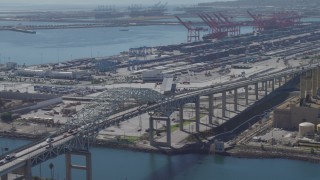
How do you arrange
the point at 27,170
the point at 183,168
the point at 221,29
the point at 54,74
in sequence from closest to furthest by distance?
the point at 27,170
the point at 183,168
the point at 54,74
the point at 221,29

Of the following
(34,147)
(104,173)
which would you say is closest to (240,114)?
(104,173)

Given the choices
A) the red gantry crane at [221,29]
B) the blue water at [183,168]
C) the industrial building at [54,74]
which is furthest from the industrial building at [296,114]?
the red gantry crane at [221,29]

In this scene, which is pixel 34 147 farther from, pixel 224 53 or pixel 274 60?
pixel 224 53

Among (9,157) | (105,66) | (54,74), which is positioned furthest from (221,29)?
(9,157)

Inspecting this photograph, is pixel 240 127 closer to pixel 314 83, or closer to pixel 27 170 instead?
pixel 314 83

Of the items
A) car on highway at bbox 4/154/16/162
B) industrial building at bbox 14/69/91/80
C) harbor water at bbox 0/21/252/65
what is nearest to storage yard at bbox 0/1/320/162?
industrial building at bbox 14/69/91/80

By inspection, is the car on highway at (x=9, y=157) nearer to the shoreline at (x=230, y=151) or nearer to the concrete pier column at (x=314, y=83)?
the shoreline at (x=230, y=151)

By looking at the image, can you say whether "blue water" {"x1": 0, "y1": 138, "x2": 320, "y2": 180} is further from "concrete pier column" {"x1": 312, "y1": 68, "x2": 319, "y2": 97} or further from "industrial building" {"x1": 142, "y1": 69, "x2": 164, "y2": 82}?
"industrial building" {"x1": 142, "y1": 69, "x2": 164, "y2": 82}
